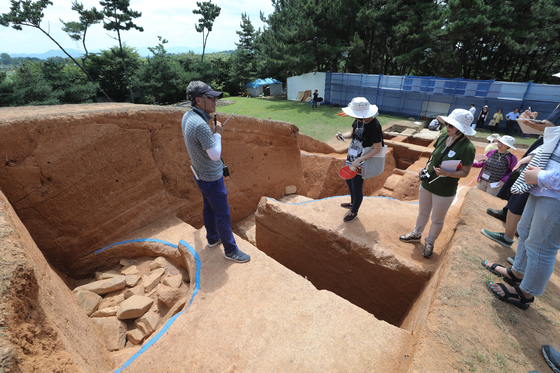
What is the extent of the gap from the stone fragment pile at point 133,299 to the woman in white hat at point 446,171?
2746mm

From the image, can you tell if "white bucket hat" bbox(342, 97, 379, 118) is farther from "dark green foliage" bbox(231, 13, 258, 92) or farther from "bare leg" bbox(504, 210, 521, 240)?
"dark green foliage" bbox(231, 13, 258, 92)

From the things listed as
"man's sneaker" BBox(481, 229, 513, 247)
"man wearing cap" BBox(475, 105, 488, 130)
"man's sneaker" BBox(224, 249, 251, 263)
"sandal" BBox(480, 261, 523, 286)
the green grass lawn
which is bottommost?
the green grass lawn

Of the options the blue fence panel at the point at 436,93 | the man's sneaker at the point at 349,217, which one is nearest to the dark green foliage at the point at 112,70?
the blue fence panel at the point at 436,93

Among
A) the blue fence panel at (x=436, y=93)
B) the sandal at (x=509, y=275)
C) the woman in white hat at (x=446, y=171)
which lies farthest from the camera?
the blue fence panel at (x=436, y=93)

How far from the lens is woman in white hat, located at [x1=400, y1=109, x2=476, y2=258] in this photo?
2.46 meters

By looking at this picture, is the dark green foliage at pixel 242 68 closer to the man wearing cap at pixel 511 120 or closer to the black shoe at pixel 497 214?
the man wearing cap at pixel 511 120

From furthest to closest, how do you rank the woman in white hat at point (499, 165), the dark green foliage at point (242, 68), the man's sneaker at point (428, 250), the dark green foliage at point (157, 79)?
1. the dark green foliage at point (242, 68)
2. the dark green foliage at point (157, 79)
3. the woman in white hat at point (499, 165)
4. the man's sneaker at point (428, 250)

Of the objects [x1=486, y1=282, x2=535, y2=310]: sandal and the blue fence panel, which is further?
the blue fence panel

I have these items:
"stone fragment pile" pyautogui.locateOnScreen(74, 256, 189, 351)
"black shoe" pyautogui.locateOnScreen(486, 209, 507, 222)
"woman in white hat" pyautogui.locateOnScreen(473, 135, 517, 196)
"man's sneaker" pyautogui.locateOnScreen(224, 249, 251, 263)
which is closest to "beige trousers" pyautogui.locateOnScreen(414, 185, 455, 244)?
"black shoe" pyautogui.locateOnScreen(486, 209, 507, 222)

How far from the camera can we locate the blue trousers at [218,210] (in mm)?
2572

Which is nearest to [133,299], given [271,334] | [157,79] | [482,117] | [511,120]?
[271,334]

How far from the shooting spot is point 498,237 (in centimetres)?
273

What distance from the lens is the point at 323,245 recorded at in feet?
11.6

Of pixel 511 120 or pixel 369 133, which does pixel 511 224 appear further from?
pixel 511 120
